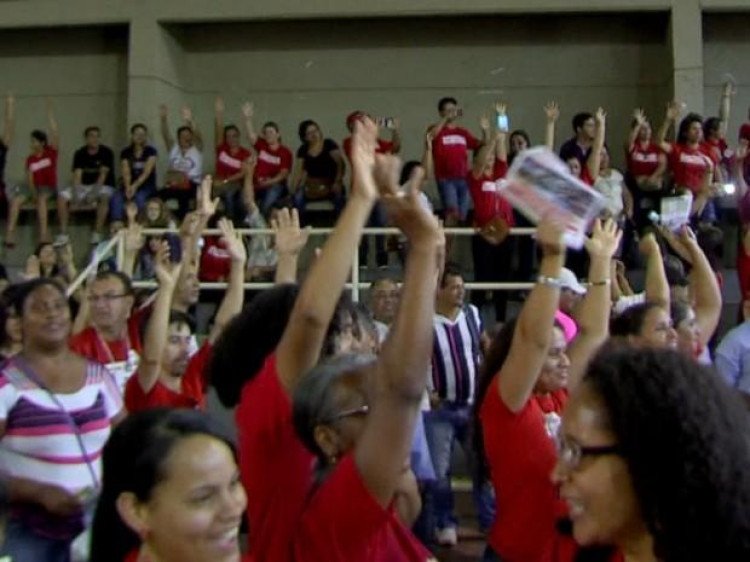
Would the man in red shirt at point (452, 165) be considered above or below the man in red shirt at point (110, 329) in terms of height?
above

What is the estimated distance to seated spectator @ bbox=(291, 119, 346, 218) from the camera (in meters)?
12.1

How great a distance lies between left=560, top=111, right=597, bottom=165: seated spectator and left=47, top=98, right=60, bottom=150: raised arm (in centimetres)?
559

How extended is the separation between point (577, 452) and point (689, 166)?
32.3ft

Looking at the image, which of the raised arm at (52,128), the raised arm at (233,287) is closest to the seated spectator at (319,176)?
the raised arm at (52,128)

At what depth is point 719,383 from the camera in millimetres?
1773

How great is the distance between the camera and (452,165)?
457 inches

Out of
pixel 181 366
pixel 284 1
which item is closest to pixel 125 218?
pixel 284 1

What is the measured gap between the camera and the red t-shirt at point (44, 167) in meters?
13.1

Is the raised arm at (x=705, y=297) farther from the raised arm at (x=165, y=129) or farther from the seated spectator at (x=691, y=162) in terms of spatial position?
the raised arm at (x=165, y=129)

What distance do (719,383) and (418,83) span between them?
12466 mm

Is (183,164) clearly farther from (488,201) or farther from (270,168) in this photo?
(488,201)

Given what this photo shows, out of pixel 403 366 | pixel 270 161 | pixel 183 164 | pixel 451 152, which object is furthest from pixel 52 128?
pixel 403 366

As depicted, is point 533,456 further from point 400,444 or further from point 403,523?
point 400,444

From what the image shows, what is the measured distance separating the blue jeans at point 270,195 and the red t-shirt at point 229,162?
1.27ft
